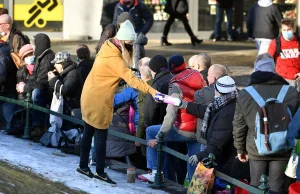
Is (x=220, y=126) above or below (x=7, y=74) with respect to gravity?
below

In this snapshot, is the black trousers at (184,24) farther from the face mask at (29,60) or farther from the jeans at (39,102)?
the jeans at (39,102)

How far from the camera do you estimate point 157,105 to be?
11.5m

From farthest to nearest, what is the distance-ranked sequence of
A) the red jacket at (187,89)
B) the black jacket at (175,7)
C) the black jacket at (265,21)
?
1. the black jacket at (175,7)
2. the black jacket at (265,21)
3. the red jacket at (187,89)

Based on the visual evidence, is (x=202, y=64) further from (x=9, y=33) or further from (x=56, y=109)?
(x=9, y=33)

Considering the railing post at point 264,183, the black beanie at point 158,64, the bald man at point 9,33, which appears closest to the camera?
the railing post at point 264,183

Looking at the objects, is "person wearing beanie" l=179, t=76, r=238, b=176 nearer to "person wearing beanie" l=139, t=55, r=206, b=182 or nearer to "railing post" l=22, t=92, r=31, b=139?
"person wearing beanie" l=139, t=55, r=206, b=182

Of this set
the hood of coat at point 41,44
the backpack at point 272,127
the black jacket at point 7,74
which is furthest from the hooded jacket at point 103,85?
the black jacket at point 7,74

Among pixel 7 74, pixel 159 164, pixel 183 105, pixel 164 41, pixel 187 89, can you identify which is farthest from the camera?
pixel 164 41

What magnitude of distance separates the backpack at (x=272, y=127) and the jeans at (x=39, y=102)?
4.80 m

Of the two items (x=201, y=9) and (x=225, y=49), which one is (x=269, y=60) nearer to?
(x=225, y=49)

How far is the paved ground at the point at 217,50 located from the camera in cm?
1905

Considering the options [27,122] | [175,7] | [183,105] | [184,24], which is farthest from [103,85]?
[184,24]

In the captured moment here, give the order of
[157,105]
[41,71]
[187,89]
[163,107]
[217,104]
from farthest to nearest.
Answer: [41,71], [163,107], [157,105], [187,89], [217,104]

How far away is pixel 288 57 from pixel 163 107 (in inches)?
143
